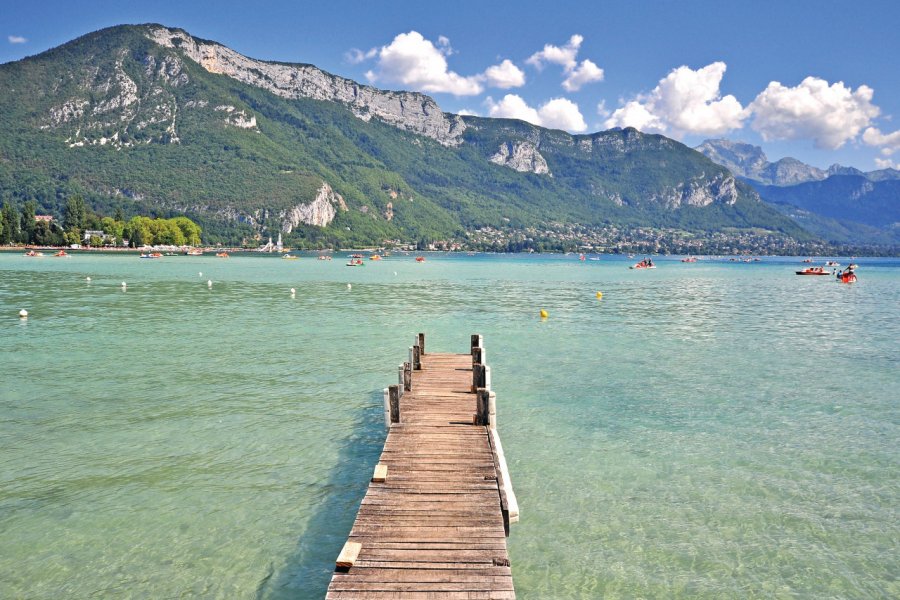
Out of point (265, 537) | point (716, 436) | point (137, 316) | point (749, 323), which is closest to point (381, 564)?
point (265, 537)

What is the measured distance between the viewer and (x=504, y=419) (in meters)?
22.3

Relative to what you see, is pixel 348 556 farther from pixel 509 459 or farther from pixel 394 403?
pixel 509 459

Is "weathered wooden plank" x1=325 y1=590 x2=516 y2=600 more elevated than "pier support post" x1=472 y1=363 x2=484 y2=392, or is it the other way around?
"pier support post" x1=472 y1=363 x2=484 y2=392

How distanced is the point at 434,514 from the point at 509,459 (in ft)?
23.3

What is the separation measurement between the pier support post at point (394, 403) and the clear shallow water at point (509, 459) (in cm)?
162

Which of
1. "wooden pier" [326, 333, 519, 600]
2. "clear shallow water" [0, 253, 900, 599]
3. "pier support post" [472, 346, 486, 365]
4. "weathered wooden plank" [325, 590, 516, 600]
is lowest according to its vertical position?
"clear shallow water" [0, 253, 900, 599]

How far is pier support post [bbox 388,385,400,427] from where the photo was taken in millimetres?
17172

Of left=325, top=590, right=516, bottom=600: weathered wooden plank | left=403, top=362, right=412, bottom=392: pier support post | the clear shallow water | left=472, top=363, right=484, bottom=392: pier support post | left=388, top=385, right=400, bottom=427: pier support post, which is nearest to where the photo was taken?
left=325, top=590, right=516, bottom=600: weathered wooden plank

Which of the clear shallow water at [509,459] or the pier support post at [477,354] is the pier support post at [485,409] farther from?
the pier support post at [477,354]

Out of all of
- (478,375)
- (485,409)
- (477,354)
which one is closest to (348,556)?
(485,409)

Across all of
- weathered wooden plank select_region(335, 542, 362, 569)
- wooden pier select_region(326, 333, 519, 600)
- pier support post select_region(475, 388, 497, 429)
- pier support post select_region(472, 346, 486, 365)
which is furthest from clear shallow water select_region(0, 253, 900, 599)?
pier support post select_region(472, 346, 486, 365)

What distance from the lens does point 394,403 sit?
17172 millimetres

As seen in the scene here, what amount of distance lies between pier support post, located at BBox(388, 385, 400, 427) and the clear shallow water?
1624mm

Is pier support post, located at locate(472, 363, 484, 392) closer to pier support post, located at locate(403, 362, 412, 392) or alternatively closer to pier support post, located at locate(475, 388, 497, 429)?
pier support post, located at locate(403, 362, 412, 392)
